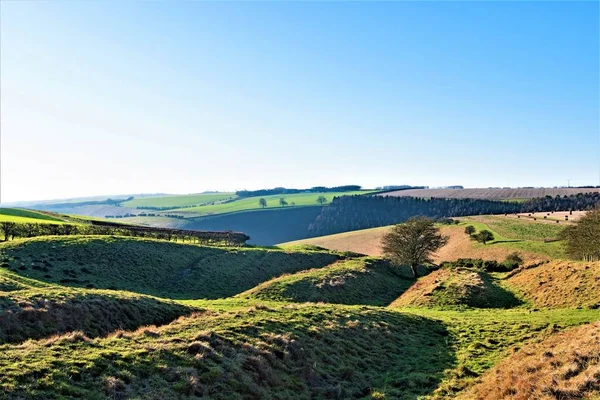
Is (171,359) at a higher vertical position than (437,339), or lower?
higher

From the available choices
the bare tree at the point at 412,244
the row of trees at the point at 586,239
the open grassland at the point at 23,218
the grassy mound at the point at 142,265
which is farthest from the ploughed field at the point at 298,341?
the open grassland at the point at 23,218

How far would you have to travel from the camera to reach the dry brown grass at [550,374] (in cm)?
1483

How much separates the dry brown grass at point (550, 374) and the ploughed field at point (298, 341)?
0.07 metres

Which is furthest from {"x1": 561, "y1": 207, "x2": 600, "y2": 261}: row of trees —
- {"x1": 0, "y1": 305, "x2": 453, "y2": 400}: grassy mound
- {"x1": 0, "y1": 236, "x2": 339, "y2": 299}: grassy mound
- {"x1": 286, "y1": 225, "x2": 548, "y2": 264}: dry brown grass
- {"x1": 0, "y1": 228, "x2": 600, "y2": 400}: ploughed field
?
{"x1": 0, "y1": 305, "x2": 453, "y2": 400}: grassy mound

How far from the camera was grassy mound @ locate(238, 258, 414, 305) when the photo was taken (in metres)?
45.3

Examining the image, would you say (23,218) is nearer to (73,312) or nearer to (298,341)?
(73,312)

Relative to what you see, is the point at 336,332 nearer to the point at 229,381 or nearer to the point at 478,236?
the point at 229,381

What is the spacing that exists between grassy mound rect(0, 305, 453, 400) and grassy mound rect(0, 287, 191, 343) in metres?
3.62

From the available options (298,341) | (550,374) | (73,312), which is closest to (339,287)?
(298,341)

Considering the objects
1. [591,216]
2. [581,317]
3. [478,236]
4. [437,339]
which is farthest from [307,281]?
[478,236]

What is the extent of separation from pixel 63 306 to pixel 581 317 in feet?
114

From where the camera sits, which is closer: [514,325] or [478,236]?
[514,325]

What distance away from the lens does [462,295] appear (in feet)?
143

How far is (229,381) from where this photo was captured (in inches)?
649
